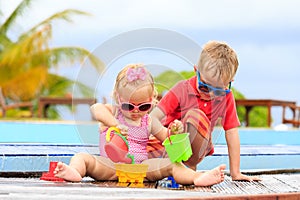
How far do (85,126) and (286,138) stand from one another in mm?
5758

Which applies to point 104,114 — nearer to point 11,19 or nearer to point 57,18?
point 57,18

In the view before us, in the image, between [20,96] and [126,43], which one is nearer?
[126,43]

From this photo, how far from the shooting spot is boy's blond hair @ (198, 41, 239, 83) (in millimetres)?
2867

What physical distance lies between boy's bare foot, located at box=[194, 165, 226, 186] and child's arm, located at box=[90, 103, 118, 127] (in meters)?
0.47

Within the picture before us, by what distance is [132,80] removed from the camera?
279 cm

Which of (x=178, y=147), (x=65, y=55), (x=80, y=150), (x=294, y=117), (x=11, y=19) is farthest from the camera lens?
(x=11, y=19)

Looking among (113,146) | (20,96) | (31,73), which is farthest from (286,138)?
(20,96)

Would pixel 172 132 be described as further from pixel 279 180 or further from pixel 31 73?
pixel 31 73

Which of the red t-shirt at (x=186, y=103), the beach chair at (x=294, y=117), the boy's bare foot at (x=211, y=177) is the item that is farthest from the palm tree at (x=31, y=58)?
the boy's bare foot at (x=211, y=177)

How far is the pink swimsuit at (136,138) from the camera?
293cm

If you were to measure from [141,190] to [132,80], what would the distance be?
1.78 ft

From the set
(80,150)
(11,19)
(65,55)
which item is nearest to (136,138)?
(80,150)

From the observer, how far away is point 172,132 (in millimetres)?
2873

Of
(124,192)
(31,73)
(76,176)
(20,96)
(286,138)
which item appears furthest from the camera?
(20,96)
